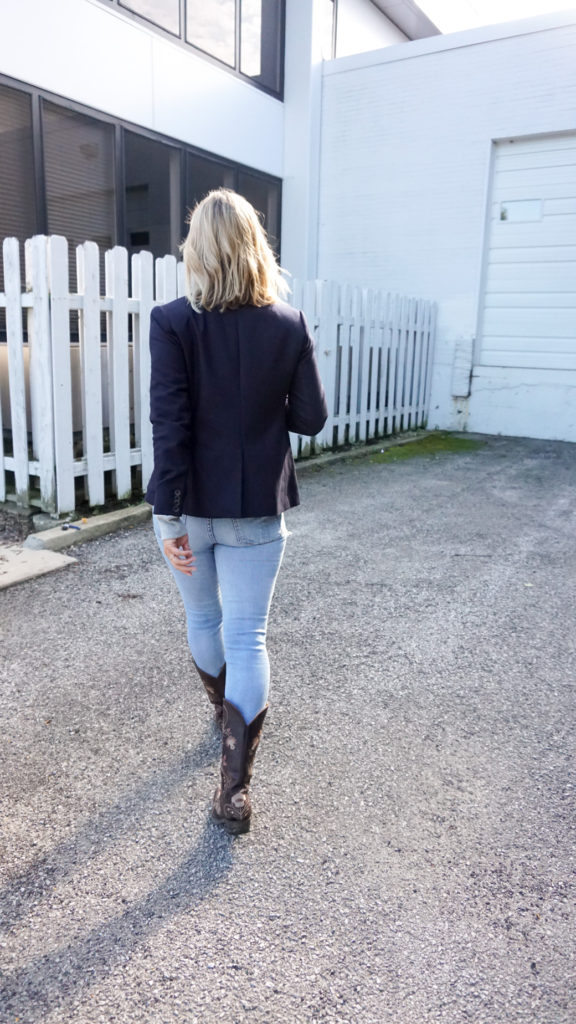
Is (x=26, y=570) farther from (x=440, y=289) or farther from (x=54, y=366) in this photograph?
(x=440, y=289)

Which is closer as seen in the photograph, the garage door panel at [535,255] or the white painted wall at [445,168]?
the white painted wall at [445,168]

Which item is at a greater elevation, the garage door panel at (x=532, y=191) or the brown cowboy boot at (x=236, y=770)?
the garage door panel at (x=532, y=191)

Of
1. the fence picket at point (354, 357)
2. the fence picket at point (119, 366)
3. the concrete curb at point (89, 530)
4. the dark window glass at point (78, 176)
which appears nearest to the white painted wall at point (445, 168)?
the fence picket at point (354, 357)

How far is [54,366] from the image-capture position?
4.91 m

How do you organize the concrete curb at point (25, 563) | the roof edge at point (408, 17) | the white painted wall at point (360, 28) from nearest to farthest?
the concrete curb at point (25, 563)
the white painted wall at point (360, 28)
the roof edge at point (408, 17)

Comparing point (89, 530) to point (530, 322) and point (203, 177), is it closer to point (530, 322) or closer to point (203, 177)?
point (203, 177)

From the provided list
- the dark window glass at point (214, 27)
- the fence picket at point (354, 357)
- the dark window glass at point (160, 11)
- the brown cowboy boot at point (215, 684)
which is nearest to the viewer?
the brown cowboy boot at point (215, 684)

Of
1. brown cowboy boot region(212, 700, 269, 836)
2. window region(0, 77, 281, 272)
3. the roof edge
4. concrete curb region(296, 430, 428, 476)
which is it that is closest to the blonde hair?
brown cowboy boot region(212, 700, 269, 836)

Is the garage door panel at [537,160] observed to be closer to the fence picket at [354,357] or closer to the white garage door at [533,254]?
the white garage door at [533,254]

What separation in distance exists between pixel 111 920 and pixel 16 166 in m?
7.44

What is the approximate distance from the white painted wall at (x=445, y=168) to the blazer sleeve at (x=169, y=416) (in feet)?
28.6

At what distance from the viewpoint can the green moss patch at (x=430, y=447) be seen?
28.3ft

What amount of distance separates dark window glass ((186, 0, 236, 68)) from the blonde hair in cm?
867

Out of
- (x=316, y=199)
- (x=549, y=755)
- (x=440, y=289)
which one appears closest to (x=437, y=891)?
(x=549, y=755)
